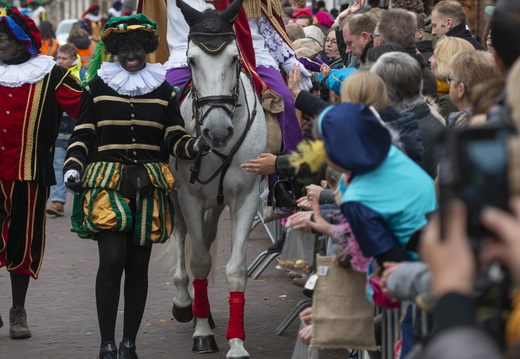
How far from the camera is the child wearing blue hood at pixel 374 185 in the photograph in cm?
413

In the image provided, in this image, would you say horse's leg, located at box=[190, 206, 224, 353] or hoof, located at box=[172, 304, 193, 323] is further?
hoof, located at box=[172, 304, 193, 323]

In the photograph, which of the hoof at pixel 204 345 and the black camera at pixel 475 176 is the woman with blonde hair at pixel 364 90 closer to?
the black camera at pixel 475 176

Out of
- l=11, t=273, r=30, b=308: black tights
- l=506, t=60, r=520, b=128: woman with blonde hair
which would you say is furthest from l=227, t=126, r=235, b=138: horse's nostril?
l=506, t=60, r=520, b=128: woman with blonde hair

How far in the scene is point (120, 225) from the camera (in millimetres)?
6062

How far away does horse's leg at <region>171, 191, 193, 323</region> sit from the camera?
295 inches

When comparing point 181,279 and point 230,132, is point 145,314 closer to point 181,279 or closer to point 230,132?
point 181,279

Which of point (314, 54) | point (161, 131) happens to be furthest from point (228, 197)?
point (314, 54)

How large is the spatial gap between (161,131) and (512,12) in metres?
3.60

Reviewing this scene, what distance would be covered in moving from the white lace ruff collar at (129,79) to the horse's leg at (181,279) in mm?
1268

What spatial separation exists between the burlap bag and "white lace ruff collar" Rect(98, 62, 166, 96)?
2168 mm

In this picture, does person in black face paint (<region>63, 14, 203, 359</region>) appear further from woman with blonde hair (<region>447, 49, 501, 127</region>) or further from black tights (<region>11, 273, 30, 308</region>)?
woman with blonde hair (<region>447, 49, 501, 127</region>)

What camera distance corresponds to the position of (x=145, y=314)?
8.07 m

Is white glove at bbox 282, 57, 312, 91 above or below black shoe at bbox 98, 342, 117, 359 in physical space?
above

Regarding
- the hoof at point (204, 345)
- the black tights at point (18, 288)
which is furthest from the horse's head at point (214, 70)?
the black tights at point (18, 288)
